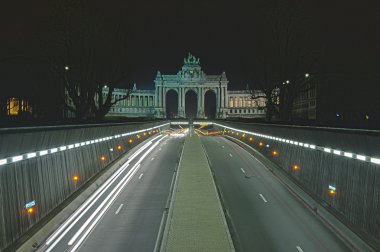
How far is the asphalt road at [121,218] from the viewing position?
16297mm

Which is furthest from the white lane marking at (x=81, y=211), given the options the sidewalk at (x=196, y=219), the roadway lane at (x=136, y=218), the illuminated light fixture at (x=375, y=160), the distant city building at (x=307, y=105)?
the distant city building at (x=307, y=105)

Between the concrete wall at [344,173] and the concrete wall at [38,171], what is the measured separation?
11.7 metres

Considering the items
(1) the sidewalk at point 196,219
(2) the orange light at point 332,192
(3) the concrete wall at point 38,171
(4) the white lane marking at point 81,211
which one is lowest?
(4) the white lane marking at point 81,211

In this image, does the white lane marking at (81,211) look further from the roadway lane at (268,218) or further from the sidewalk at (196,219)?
the roadway lane at (268,218)

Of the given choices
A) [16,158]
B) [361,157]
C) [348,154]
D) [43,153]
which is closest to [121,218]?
[43,153]

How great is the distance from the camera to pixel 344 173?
60.6ft

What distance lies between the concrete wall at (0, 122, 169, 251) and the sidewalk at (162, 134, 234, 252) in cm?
490

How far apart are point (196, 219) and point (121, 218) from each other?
417 cm

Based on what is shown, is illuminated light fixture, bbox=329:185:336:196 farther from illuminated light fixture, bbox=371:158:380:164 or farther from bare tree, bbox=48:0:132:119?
bare tree, bbox=48:0:132:119

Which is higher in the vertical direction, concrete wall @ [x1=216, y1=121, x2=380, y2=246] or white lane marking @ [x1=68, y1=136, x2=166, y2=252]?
concrete wall @ [x1=216, y1=121, x2=380, y2=246]

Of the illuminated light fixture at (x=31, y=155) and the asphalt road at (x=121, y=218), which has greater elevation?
the illuminated light fixture at (x=31, y=155)

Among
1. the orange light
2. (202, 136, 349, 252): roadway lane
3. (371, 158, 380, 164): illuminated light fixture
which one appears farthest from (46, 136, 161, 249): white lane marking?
(371, 158, 380, 164): illuminated light fixture

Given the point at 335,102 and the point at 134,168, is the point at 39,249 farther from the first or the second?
the point at 335,102

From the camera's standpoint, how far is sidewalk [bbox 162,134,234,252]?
14.5m
